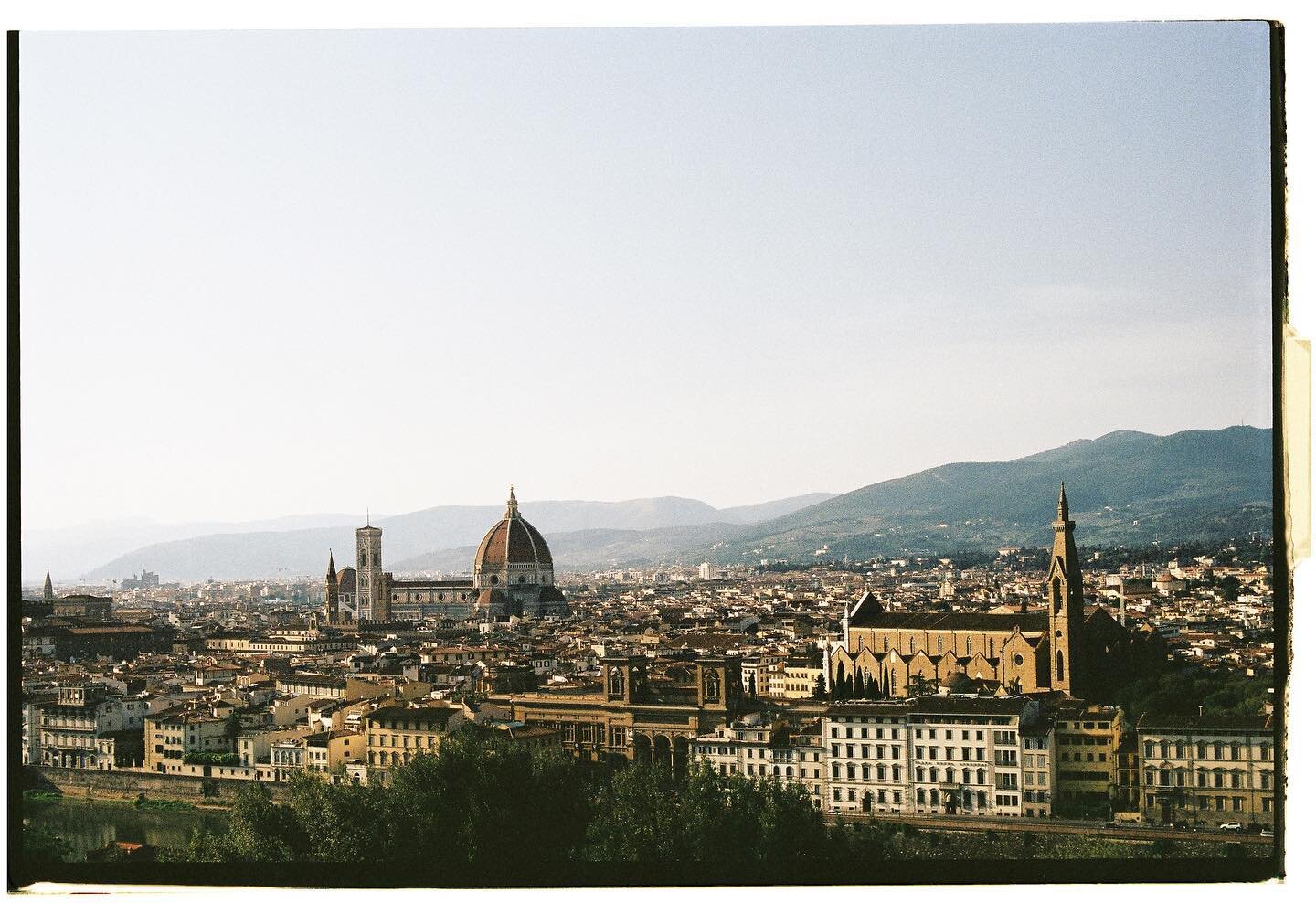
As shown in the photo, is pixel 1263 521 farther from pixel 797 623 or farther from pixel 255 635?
pixel 255 635

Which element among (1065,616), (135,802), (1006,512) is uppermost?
(1006,512)

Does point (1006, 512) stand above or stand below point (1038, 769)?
above

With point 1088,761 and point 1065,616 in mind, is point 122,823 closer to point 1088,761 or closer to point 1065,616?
point 1088,761

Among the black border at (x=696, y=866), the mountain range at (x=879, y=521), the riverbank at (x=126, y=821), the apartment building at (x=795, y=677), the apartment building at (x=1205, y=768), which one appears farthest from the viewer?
the mountain range at (x=879, y=521)

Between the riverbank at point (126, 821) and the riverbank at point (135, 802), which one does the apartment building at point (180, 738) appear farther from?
the riverbank at point (126, 821)

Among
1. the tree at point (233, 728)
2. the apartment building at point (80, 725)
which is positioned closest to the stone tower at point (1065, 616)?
the tree at point (233, 728)

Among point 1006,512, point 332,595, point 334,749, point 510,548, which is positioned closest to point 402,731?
point 334,749

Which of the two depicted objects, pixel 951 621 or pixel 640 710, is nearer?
pixel 640 710
